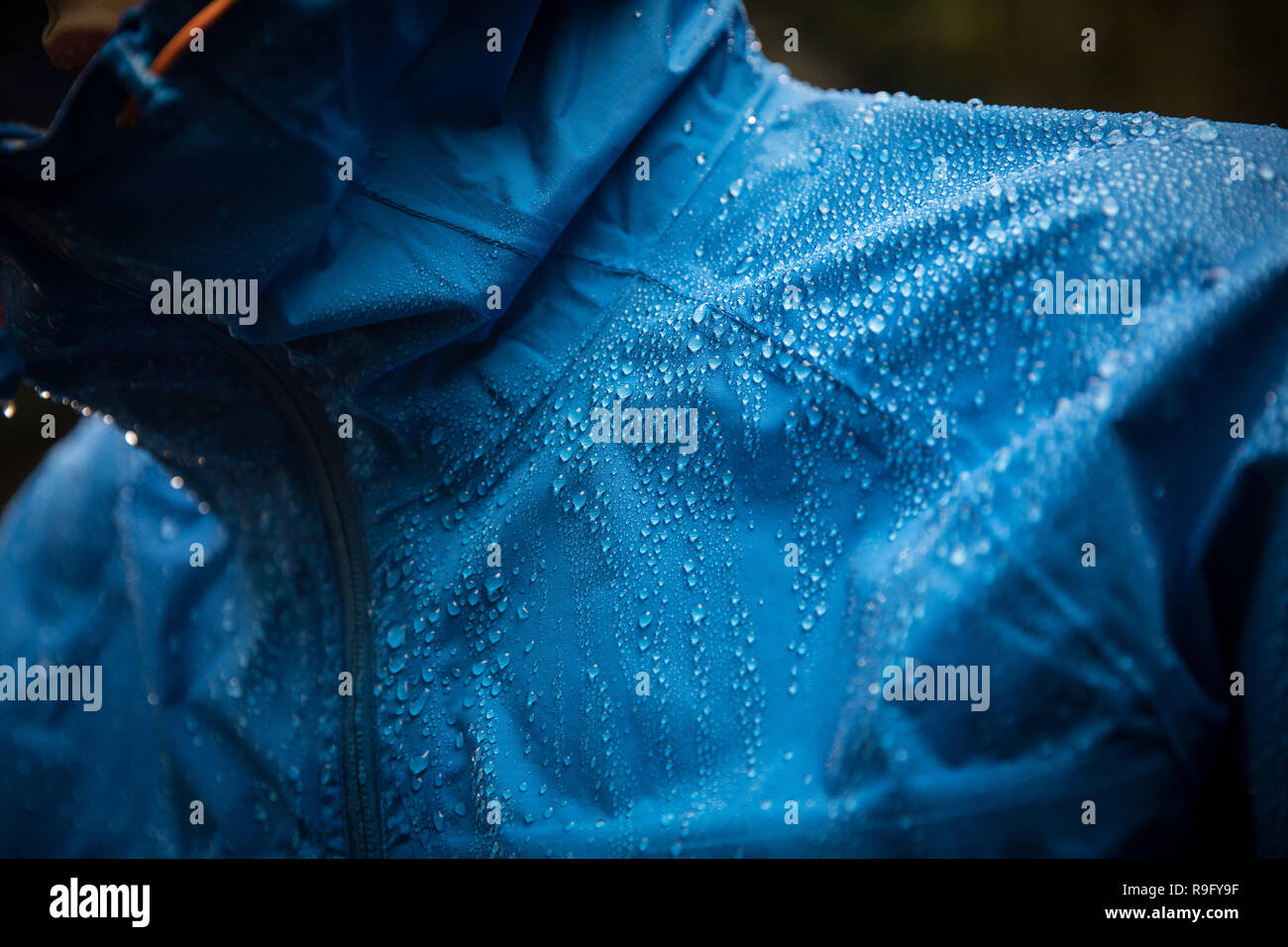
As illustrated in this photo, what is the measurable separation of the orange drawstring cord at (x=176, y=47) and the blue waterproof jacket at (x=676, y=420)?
1 centimetres

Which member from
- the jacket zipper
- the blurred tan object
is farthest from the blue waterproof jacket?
the blurred tan object

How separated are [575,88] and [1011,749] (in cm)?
65

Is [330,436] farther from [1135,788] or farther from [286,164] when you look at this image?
[1135,788]

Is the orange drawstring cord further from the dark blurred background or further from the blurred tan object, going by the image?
the dark blurred background

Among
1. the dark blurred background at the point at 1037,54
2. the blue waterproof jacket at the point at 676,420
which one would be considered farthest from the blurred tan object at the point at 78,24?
the dark blurred background at the point at 1037,54

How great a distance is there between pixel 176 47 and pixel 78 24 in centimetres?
28

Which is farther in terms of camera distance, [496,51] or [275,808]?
[275,808]

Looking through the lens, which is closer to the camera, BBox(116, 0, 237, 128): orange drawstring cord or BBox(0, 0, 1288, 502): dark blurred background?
BBox(116, 0, 237, 128): orange drawstring cord

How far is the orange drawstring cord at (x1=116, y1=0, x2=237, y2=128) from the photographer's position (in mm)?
646

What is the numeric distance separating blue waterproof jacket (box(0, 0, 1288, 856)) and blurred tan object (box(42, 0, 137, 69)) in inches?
9.0

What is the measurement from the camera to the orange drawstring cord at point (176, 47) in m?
0.65

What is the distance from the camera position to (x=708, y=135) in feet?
2.79

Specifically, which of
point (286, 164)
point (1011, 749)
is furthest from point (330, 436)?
point (1011, 749)

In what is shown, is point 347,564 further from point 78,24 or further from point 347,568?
point 78,24
